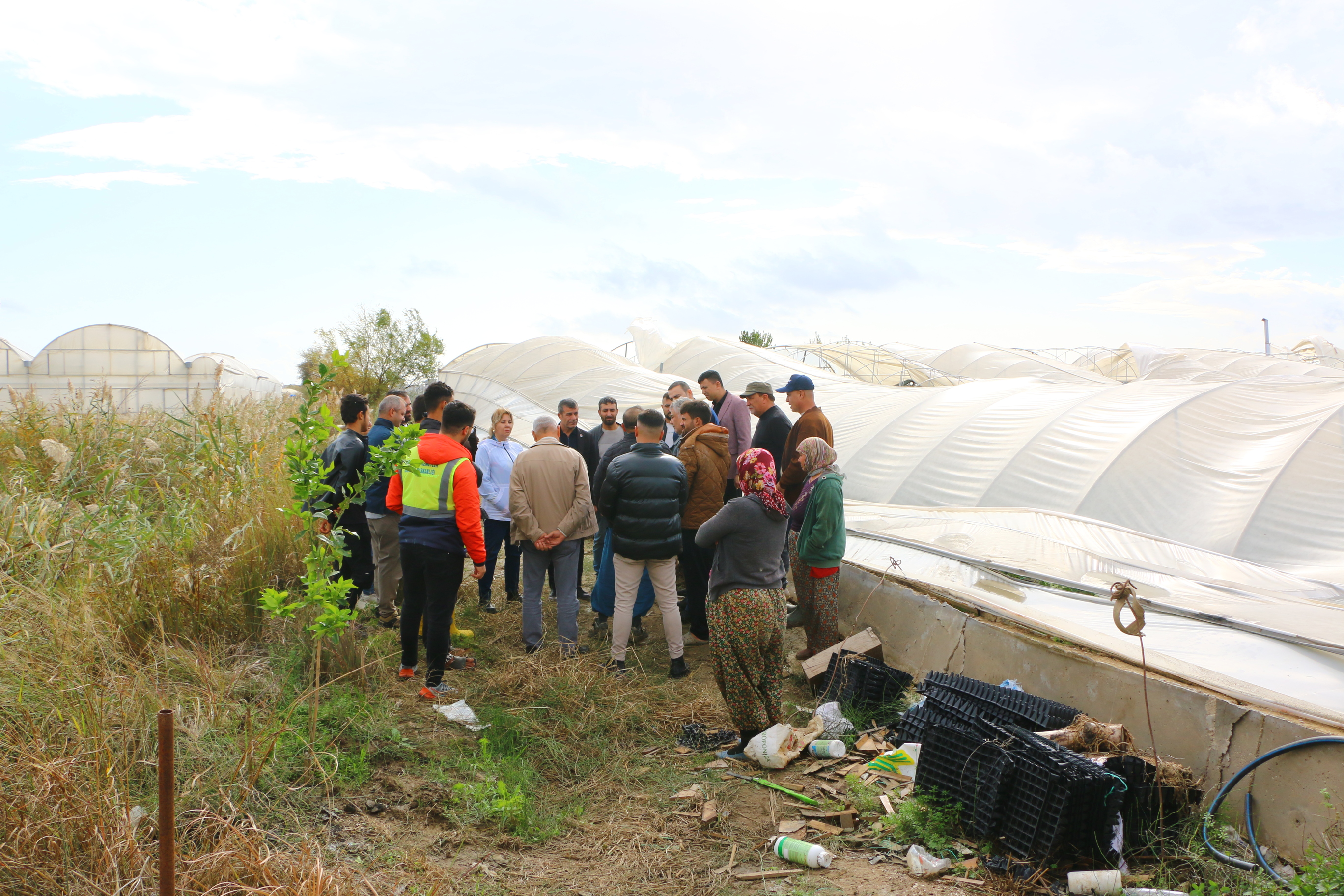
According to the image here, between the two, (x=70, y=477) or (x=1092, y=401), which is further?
(x=1092, y=401)

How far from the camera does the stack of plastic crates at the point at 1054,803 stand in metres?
3.74

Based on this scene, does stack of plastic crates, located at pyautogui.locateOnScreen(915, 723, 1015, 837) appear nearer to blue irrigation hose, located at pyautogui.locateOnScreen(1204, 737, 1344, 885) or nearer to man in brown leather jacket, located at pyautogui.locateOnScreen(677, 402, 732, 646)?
blue irrigation hose, located at pyautogui.locateOnScreen(1204, 737, 1344, 885)

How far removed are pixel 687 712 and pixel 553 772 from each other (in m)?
1.23

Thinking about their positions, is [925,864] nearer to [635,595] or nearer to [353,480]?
[635,595]

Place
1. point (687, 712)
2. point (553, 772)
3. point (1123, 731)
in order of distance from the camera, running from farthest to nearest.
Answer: point (687, 712), point (553, 772), point (1123, 731)

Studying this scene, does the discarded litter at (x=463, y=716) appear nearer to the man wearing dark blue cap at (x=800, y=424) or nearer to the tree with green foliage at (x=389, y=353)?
the man wearing dark blue cap at (x=800, y=424)

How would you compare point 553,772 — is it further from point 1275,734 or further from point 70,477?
point 70,477

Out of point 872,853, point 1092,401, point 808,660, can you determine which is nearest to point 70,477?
point 808,660

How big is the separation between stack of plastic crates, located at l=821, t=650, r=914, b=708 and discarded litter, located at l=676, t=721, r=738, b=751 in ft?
2.79

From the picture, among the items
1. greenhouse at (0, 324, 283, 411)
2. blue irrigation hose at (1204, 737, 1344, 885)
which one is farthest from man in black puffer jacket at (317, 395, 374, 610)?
greenhouse at (0, 324, 283, 411)

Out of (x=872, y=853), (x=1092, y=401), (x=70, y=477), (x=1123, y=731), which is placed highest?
(x=1092, y=401)

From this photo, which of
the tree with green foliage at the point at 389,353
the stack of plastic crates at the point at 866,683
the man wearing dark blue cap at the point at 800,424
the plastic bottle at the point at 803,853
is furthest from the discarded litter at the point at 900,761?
the tree with green foliage at the point at 389,353

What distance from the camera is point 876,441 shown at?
40.6ft

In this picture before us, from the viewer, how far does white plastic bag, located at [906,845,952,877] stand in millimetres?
3902
